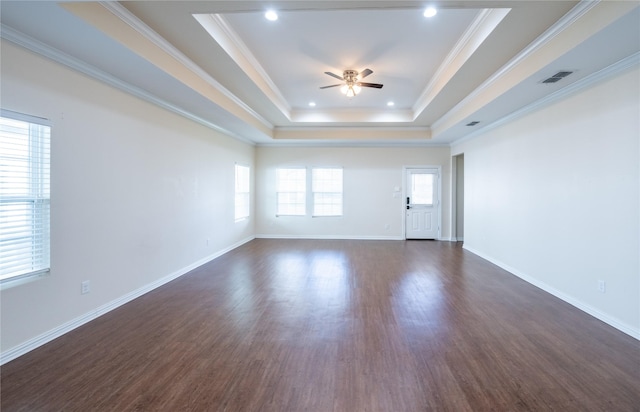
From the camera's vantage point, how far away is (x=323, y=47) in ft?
12.3

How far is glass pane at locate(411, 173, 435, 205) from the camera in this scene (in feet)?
26.8

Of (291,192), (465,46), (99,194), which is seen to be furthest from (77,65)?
(291,192)

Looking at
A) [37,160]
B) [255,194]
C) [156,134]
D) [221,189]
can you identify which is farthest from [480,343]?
[255,194]

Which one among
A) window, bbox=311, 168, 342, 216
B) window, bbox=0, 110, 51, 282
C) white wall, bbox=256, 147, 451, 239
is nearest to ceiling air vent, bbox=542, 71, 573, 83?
white wall, bbox=256, 147, 451, 239

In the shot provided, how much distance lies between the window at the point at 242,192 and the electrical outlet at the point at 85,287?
13.5ft

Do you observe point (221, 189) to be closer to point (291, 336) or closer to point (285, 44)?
point (285, 44)

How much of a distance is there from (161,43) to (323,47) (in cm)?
182

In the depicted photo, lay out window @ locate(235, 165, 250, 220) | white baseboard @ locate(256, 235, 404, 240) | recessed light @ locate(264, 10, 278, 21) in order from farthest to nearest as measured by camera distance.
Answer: white baseboard @ locate(256, 235, 404, 240)
window @ locate(235, 165, 250, 220)
recessed light @ locate(264, 10, 278, 21)

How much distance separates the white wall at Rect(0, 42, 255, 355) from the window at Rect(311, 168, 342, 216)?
12.3ft

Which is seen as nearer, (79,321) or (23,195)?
(23,195)

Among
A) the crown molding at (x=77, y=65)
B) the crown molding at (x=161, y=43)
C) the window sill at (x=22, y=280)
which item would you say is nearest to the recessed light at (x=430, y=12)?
the crown molding at (x=161, y=43)

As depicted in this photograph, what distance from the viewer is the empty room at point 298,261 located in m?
2.17

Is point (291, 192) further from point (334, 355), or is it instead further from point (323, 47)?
point (334, 355)

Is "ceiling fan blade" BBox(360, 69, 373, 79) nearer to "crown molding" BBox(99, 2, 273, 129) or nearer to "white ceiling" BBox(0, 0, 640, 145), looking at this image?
"white ceiling" BBox(0, 0, 640, 145)
